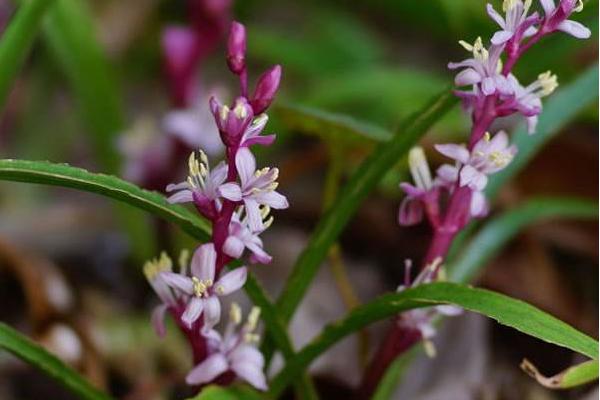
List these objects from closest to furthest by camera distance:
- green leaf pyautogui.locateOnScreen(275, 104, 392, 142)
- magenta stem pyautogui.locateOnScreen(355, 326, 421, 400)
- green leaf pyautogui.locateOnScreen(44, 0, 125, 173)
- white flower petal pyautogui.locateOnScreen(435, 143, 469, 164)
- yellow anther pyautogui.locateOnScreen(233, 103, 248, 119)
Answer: yellow anther pyautogui.locateOnScreen(233, 103, 248, 119)
white flower petal pyautogui.locateOnScreen(435, 143, 469, 164)
magenta stem pyautogui.locateOnScreen(355, 326, 421, 400)
green leaf pyautogui.locateOnScreen(275, 104, 392, 142)
green leaf pyautogui.locateOnScreen(44, 0, 125, 173)

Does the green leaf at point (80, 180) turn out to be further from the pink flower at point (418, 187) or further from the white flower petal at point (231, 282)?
the pink flower at point (418, 187)

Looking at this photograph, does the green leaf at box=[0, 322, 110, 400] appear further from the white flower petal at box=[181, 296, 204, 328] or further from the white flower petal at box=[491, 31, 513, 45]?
the white flower petal at box=[491, 31, 513, 45]

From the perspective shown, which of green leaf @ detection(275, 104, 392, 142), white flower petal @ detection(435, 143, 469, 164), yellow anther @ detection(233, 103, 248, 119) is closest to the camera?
yellow anther @ detection(233, 103, 248, 119)

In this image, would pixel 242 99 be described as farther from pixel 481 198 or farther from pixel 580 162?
pixel 580 162

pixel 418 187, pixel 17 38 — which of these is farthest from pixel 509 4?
pixel 17 38

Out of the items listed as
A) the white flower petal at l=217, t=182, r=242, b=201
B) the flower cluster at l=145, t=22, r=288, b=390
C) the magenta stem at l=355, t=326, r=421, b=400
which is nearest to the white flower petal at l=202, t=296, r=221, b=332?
the flower cluster at l=145, t=22, r=288, b=390

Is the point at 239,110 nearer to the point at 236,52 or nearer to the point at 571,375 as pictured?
the point at 236,52
